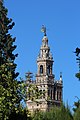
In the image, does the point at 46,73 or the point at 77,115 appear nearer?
the point at 77,115

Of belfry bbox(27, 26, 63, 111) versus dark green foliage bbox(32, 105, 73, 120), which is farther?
belfry bbox(27, 26, 63, 111)

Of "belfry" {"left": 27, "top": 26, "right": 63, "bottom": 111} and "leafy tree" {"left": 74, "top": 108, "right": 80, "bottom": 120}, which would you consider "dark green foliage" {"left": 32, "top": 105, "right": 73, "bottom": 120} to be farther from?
"belfry" {"left": 27, "top": 26, "right": 63, "bottom": 111}

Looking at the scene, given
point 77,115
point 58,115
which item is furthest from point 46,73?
point 77,115

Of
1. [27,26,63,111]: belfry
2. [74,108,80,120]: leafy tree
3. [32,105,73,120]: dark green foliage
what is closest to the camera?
[74,108,80,120]: leafy tree

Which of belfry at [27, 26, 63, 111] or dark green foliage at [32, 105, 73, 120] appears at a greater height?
belfry at [27, 26, 63, 111]

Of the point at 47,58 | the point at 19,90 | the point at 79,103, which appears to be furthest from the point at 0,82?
the point at 47,58

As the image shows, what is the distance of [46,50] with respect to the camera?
123 metres

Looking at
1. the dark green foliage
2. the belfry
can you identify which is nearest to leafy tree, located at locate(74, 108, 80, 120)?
the dark green foliage

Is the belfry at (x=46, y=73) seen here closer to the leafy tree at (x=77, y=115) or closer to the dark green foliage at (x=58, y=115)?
the dark green foliage at (x=58, y=115)

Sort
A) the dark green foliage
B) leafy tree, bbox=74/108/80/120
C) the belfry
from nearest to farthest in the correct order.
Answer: leafy tree, bbox=74/108/80/120 → the dark green foliage → the belfry

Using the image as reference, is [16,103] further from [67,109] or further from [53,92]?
[53,92]

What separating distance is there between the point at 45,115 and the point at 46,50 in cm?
8189

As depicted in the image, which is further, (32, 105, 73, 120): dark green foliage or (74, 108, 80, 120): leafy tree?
(32, 105, 73, 120): dark green foliage

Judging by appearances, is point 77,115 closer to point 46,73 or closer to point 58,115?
point 58,115
